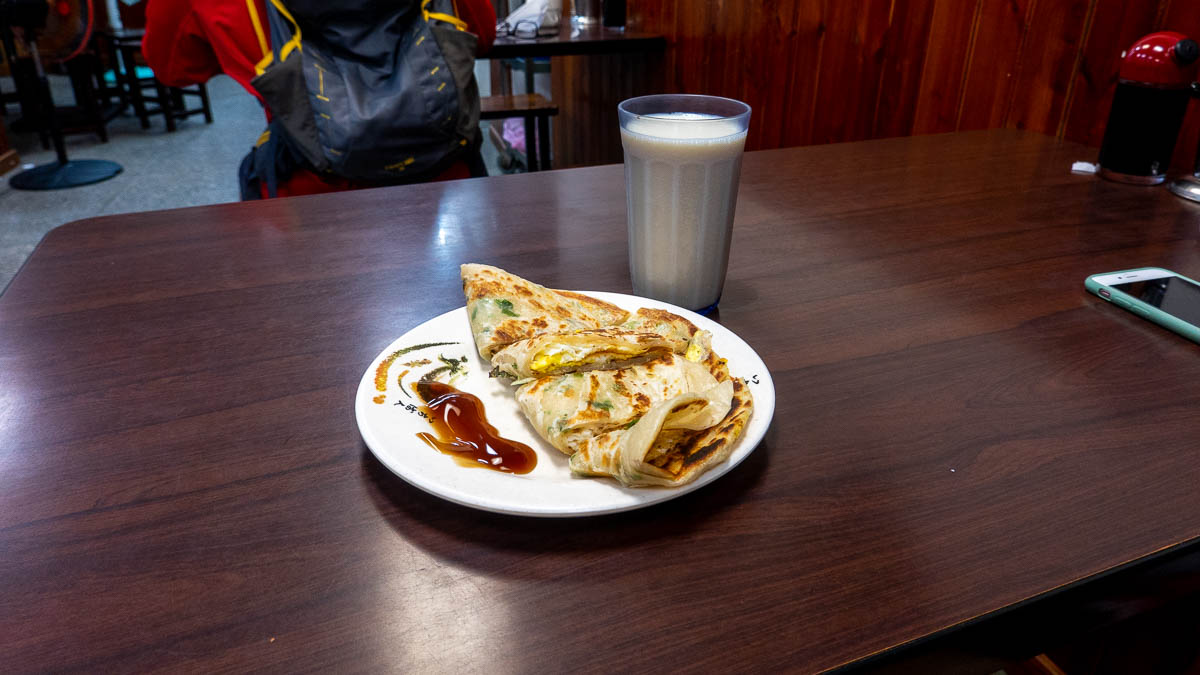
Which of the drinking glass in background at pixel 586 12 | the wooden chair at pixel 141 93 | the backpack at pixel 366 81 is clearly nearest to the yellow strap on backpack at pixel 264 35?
the backpack at pixel 366 81

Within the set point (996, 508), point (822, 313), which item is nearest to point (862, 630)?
point (996, 508)

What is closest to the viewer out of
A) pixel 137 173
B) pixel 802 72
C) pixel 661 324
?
pixel 661 324

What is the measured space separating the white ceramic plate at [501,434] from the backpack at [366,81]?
1.06m

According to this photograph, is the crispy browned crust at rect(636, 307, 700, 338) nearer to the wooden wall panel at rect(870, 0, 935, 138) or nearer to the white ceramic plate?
the white ceramic plate

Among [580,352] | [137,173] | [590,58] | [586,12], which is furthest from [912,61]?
[137,173]

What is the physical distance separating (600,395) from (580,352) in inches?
2.1

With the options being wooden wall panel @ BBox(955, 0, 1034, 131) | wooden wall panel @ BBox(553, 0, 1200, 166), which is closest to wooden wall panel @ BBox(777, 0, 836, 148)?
wooden wall panel @ BBox(553, 0, 1200, 166)

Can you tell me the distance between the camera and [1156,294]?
0.82 metres

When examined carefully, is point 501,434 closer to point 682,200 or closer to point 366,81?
point 682,200

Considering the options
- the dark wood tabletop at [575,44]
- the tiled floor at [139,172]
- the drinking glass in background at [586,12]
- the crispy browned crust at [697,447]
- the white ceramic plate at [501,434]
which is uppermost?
the drinking glass in background at [586,12]

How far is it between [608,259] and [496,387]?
355mm

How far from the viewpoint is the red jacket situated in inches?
61.7

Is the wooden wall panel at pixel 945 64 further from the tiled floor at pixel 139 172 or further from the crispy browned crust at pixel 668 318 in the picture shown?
the tiled floor at pixel 139 172

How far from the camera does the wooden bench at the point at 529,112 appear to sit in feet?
8.96
